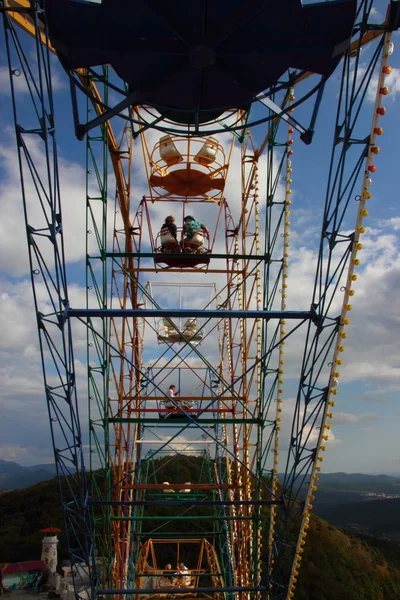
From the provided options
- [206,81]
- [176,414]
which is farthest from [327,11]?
[176,414]

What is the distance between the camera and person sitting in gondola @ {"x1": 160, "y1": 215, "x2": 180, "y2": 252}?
13.5 meters

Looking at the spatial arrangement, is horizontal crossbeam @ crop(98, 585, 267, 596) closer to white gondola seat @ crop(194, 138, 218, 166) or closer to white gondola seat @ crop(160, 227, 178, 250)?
A: white gondola seat @ crop(160, 227, 178, 250)

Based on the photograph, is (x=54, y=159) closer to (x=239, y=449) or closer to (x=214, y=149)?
(x=214, y=149)

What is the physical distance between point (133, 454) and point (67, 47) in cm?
1163

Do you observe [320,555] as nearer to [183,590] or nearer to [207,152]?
[183,590]

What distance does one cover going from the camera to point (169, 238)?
44.3 ft

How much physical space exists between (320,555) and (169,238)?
43.5 m

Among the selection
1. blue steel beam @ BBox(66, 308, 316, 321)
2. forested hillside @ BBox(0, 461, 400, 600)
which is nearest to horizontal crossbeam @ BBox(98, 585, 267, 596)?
A: blue steel beam @ BBox(66, 308, 316, 321)

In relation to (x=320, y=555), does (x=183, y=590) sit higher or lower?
higher

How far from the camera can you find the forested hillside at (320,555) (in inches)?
1778

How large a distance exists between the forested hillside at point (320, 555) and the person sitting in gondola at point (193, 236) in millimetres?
33135

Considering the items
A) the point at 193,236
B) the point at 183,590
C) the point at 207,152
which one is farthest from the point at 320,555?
the point at 207,152

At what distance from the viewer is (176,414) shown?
44.6ft

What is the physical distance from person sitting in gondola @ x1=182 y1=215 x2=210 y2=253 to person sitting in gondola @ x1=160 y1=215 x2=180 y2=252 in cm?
23
